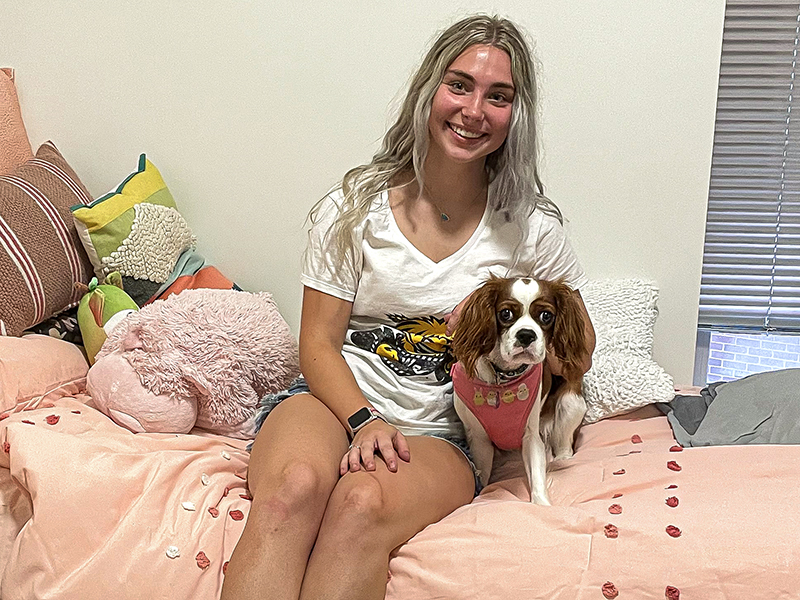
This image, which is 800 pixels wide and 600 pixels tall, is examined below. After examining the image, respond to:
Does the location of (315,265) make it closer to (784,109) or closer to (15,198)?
(15,198)

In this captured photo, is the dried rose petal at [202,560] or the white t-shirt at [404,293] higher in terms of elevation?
the white t-shirt at [404,293]

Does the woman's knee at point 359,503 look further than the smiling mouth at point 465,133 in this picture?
No

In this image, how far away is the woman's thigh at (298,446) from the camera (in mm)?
1345

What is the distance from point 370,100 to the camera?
2.13 m

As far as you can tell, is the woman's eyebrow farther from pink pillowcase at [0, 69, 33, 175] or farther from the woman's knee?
pink pillowcase at [0, 69, 33, 175]

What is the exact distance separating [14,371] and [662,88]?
1.67m

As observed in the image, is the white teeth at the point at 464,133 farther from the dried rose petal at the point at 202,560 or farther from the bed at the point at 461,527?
the dried rose petal at the point at 202,560

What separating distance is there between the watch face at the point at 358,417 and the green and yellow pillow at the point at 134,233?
790mm

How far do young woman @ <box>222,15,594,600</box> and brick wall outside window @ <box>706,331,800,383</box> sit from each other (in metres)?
0.93

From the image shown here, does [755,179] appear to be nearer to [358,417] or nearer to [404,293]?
[404,293]

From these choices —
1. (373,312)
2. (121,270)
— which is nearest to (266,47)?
(121,270)

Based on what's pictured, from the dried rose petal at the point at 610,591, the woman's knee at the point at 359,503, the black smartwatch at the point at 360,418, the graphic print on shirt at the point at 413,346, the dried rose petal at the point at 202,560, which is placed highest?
the graphic print on shirt at the point at 413,346

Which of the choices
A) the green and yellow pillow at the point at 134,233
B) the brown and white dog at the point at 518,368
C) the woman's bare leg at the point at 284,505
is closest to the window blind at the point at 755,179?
the brown and white dog at the point at 518,368

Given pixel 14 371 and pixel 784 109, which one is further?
pixel 784 109
